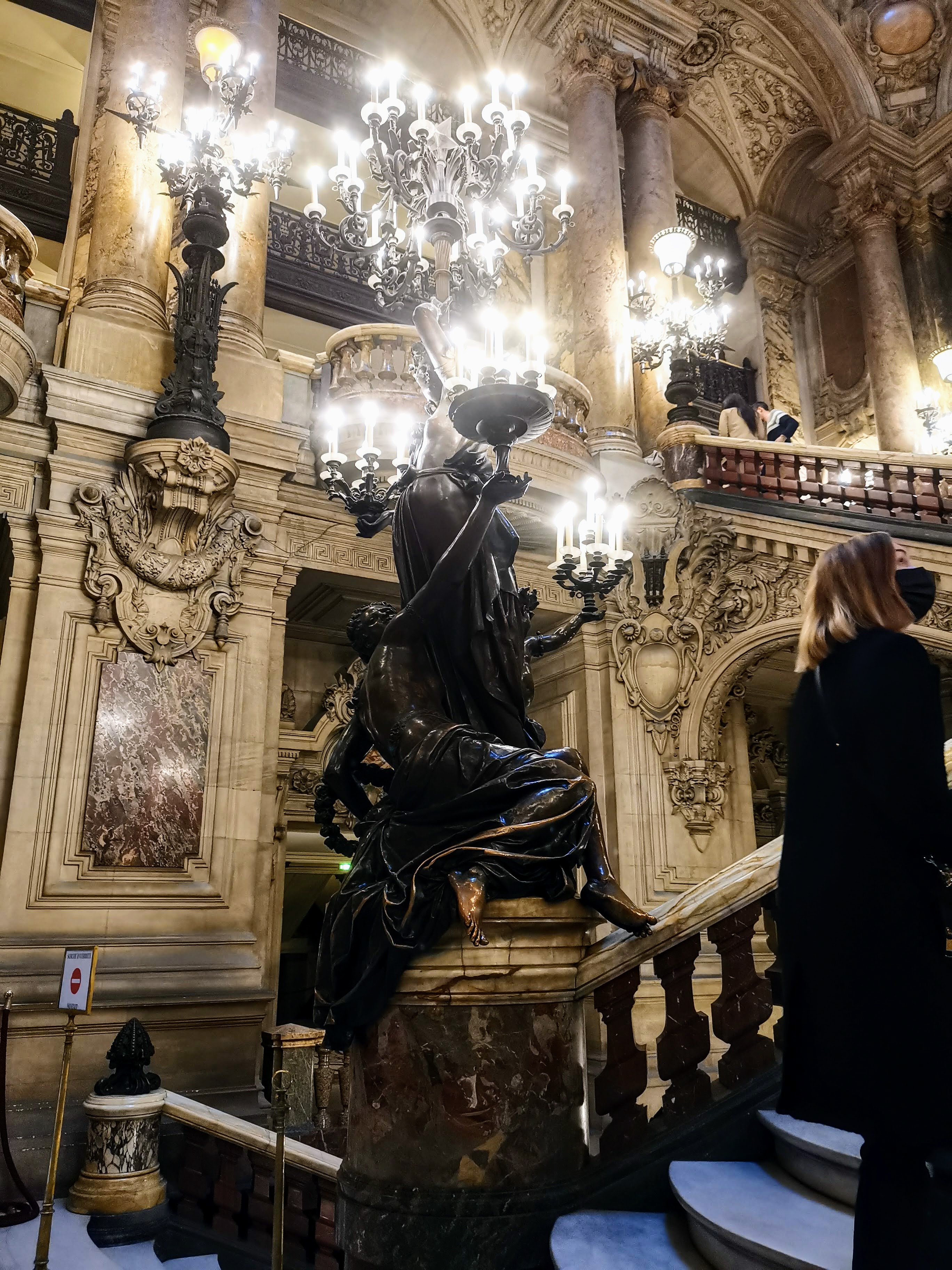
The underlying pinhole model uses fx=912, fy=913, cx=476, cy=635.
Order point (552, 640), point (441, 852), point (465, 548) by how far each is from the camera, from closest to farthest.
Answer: point (441, 852)
point (465, 548)
point (552, 640)

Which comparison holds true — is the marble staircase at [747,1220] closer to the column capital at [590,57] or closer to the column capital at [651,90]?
the column capital at [590,57]

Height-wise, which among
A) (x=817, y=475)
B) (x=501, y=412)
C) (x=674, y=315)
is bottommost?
(x=501, y=412)

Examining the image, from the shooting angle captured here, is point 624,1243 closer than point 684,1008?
Yes

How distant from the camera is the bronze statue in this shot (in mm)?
2496

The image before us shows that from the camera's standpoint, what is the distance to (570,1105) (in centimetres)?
250

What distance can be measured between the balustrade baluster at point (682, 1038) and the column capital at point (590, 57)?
11.1m

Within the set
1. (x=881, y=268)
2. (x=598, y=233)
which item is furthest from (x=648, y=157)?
(x=881, y=268)

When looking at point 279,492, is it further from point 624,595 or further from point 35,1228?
point 35,1228

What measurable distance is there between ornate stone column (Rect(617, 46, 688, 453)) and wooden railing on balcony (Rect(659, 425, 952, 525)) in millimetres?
1970

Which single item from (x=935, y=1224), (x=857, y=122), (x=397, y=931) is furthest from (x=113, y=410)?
(x=857, y=122)

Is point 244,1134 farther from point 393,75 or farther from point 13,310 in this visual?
point 393,75

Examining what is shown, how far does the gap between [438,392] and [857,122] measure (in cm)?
1207

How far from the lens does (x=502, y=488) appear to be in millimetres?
2555

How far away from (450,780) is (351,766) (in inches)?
23.5
